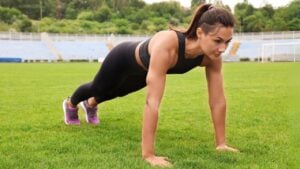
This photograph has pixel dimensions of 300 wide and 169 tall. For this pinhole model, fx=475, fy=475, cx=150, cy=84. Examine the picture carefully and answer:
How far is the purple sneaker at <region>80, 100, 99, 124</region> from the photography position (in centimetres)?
605

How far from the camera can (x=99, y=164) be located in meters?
3.76

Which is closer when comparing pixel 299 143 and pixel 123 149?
pixel 123 149

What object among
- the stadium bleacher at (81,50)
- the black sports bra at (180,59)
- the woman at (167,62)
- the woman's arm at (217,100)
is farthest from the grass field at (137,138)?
the stadium bleacher at (81,50)

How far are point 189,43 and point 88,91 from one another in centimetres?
185

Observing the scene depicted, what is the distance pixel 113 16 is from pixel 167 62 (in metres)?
83.5

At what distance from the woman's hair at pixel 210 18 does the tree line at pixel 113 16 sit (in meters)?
56.8

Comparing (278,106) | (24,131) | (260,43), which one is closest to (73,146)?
(24,131)

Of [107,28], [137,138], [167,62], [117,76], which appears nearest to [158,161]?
[167,62]

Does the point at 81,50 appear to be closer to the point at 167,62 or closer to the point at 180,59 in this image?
the point at 180,59

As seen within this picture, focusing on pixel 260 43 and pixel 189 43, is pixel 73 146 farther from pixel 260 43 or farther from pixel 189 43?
pixel 260 43

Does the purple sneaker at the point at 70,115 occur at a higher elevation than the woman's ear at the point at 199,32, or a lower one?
lower

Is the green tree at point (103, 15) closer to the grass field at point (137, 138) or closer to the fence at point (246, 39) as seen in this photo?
the fence at point (246, 39)

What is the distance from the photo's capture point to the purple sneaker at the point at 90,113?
6.05 metres

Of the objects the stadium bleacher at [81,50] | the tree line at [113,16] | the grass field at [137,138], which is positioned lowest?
the stadium bleacher at [81,50]
